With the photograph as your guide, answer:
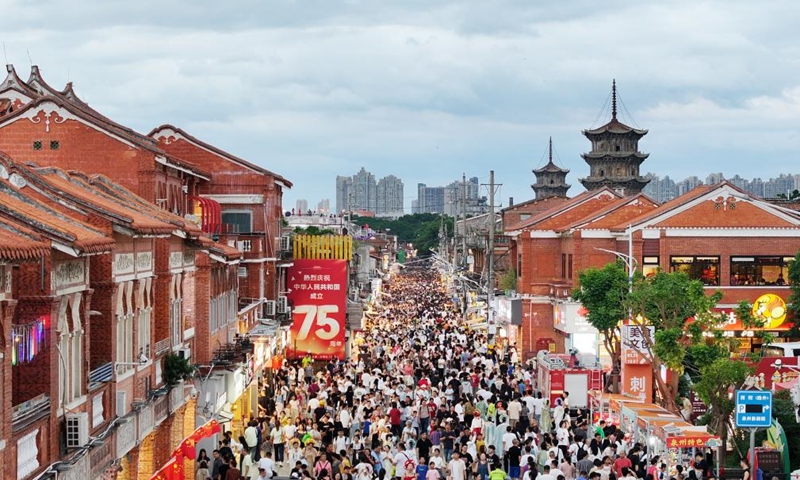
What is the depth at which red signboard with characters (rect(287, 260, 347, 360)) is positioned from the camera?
51.3 m

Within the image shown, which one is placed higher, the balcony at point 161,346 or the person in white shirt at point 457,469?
the balcony at point 161,346

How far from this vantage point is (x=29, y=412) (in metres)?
17.9

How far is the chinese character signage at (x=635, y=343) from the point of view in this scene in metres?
39.3

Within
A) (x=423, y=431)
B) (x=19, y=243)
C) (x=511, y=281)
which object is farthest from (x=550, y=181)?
(x=19, y=243)

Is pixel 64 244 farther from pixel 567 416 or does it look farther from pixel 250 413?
pixel 250 413

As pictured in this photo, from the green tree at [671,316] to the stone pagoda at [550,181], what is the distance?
101381 millimetres

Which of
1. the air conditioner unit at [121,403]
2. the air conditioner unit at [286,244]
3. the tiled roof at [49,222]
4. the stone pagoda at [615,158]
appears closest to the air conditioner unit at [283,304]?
the air conditioner unit at [286,244]

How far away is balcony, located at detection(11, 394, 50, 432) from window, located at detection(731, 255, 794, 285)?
1675 inches

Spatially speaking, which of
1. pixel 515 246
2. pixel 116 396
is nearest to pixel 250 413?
pixel 116 396

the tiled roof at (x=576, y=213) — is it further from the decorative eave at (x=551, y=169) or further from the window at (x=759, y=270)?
the decorative eave at (x=551, y=169)

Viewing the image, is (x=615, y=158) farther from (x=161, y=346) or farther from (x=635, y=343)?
(x=161, y=346)

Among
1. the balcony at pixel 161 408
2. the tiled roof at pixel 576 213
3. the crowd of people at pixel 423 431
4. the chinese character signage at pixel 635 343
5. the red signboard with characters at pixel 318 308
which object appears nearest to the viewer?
the balcony at pixel 161 408

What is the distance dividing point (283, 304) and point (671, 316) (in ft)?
57.8

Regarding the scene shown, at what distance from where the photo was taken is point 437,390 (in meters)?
40.5
